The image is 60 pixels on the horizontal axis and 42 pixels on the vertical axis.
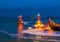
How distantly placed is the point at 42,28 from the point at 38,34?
232cm

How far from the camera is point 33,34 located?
26891 mm

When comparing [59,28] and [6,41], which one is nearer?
[6,41]

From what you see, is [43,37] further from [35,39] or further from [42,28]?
[42,28]

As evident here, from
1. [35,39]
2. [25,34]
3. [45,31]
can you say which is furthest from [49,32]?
[35,39]

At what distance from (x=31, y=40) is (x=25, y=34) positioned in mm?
3598

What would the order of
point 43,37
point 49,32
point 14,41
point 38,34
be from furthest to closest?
point 49,32, point 38,34, point 43,37, point 14,41

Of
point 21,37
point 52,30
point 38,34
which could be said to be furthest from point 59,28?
point 21,37

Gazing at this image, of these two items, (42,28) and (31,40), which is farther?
(42,28)

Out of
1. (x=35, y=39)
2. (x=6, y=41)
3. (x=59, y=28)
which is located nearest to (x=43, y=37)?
(x=35, y=39)

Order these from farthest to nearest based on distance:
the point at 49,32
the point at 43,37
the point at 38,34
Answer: the point at 49,32 < the point at 38,34 < the point at 43,37

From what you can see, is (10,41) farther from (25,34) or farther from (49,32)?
(49,32)

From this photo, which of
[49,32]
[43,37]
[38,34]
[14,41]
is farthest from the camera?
[49,32]

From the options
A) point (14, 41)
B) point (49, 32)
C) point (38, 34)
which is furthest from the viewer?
point (49, 32)

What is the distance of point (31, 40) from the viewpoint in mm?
23406
